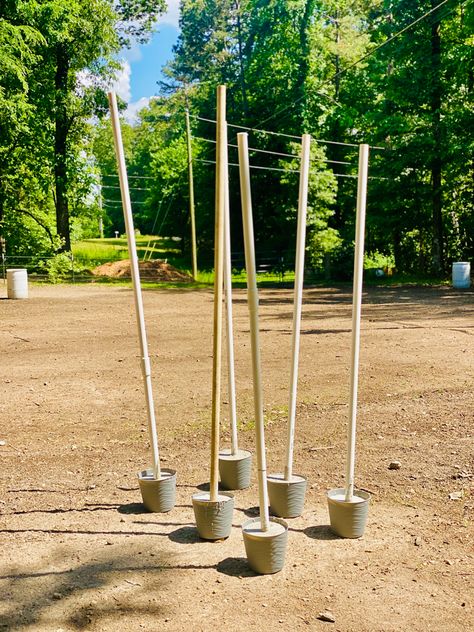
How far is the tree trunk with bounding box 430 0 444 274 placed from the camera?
2189 centimetres

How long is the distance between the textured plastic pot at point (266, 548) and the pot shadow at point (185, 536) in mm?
401

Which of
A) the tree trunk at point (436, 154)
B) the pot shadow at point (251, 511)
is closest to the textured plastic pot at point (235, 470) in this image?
the pot shadow at point (251, 511)

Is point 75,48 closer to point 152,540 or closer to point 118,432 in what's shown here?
point 118,432

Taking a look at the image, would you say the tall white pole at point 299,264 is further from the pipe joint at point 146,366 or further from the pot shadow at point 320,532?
the pipe joint at point 146,366

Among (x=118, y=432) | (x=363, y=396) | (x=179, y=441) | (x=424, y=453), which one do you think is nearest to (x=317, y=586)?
(x=424, y=453)

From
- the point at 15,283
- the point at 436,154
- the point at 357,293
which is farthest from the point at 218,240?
the point at 436,154

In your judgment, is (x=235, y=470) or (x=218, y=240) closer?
(x=218, y=240)

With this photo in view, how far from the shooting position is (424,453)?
14.5 feet

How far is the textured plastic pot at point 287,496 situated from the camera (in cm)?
345

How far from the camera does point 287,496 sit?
3.46 metres

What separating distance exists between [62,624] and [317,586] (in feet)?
3.37

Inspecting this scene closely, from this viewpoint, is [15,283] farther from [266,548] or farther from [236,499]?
[266,548]

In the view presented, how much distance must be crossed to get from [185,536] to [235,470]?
638 mm

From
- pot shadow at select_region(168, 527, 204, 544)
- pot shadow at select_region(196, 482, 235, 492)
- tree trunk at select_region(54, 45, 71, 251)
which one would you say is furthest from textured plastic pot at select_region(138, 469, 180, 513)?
tree trunk at select_region(54, 45, 71, 251)
